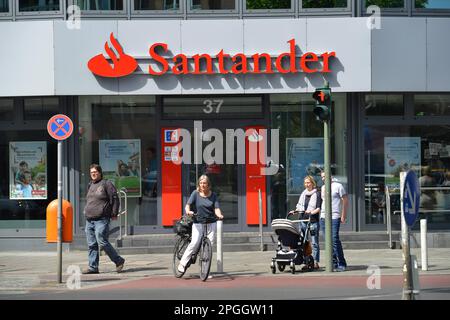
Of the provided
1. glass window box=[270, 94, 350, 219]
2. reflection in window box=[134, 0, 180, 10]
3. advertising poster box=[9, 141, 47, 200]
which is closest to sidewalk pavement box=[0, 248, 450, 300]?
advertising poster box=[9, 141, 47, 200]

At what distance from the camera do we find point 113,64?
66.4 ft

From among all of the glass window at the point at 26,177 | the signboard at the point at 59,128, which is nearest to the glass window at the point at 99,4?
the glass window at the point at 26,177

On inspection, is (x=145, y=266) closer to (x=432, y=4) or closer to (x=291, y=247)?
(x=291, y=247)

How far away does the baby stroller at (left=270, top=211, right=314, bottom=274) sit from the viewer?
51.9 feet

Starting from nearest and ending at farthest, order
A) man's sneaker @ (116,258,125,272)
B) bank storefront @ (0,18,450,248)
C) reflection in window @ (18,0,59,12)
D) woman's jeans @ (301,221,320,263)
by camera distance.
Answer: man's sneaker @ (116,258,125,272) → woman's jeans @ (301,221,320,263) → reflection in window @ (18,0,59,12) → bank storefront @ (0,18,450,248)

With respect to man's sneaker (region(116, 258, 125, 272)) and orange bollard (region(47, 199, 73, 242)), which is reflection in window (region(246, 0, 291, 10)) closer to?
man's sneaker (region(116, 258, 125, 272))

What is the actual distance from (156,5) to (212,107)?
2.81 m

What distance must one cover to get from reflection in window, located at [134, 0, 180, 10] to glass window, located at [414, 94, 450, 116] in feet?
20.7

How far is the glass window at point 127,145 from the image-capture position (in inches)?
837

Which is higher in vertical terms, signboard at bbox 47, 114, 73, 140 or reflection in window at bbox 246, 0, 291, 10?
reflection in window at bbox 246, 0, 291, 10

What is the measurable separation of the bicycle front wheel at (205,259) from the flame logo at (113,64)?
21.4ft
